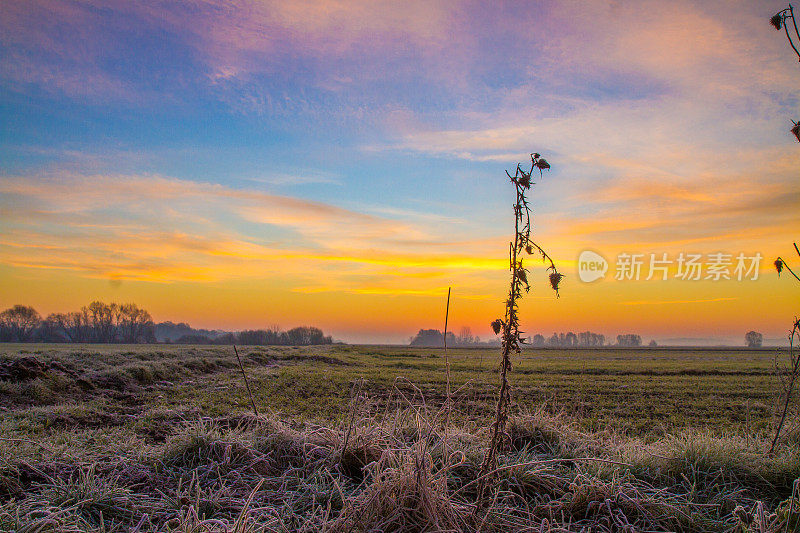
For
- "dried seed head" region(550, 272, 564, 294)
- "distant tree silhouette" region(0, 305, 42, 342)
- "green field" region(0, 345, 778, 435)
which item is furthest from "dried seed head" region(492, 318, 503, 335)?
"distant tree silhouette" region(0, 305, 42, 342)

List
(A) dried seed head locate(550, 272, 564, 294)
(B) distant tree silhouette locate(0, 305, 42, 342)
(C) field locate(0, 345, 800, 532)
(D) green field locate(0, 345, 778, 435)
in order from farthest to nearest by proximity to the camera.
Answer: (B) distant tree silhouette locate(0, 305, 42, 342)
(D) green field locate(0, 345, 778, 435)
(C) field locate(0, 345, 800, 532)
(A) dried seed head locate(550, 272, 564, 294)

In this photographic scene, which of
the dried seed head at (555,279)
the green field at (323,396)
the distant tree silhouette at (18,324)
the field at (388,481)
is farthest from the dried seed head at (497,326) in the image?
the distant tree silhouette at (18,324)

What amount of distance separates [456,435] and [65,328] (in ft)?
408

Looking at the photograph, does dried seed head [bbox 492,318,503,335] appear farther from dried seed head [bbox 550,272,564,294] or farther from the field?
the field

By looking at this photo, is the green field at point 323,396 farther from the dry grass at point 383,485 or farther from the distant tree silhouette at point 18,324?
the distant tree silhouette at point 18,324

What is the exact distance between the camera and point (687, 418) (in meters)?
13.0

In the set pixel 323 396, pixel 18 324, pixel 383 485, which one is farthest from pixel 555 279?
pixel 18 324

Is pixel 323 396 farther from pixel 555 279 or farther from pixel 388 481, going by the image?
pixel 555 279

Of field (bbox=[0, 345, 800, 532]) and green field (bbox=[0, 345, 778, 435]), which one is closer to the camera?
field (bbox=[0, 345, 800, 532])

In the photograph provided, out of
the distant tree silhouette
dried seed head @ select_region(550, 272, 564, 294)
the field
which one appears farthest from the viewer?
the distant tree silhouette

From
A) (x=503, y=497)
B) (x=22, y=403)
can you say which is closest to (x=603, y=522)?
(x=503, y=497)

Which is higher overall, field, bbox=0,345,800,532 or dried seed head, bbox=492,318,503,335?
dried seed head, bbox=492,318,503,335

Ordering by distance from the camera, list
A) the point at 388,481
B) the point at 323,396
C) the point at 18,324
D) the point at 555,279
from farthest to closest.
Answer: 1. the point at 18,324
2. the point at 323,396
3. the point at 388,481
4. the point at 555,279

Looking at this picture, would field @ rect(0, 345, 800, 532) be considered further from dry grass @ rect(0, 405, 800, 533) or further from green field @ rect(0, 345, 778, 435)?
green field @ rect(0, 345, 778, 435)
